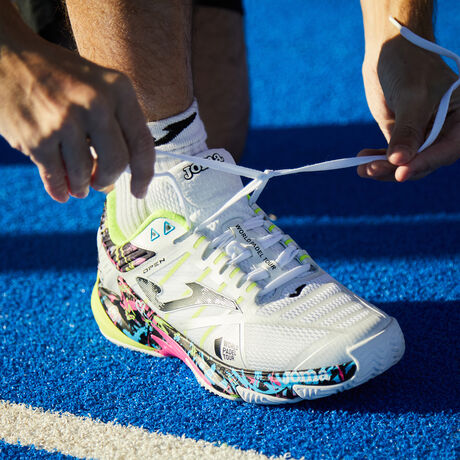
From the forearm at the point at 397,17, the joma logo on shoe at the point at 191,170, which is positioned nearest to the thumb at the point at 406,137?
the forearm at the point at 397,17

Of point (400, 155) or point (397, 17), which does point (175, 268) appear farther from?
point (397, 17)

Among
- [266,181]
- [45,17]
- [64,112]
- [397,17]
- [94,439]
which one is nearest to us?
[64,112]

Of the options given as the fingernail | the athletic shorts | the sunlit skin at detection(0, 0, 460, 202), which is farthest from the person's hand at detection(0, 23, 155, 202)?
the athletic shorts

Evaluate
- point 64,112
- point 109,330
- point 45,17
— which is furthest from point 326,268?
point 45,17

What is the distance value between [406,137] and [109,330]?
0.61 metres

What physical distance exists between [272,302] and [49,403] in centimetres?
38

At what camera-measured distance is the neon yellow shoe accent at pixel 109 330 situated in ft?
3.32

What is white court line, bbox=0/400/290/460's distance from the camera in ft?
2.61

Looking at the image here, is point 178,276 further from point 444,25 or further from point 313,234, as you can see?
point 444,25

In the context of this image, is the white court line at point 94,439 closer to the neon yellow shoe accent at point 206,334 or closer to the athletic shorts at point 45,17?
the neon yellow shoe accent at point 206,334

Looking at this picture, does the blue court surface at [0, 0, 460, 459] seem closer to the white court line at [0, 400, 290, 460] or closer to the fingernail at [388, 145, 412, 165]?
the white court line at [0, 400, 290, 460]

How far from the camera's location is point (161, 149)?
95 centimetres

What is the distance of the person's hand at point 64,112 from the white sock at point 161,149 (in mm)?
229

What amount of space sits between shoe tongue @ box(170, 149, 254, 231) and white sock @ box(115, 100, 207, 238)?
26 mm
